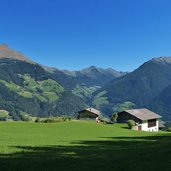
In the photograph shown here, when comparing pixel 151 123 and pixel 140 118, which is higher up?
pixel 140 118

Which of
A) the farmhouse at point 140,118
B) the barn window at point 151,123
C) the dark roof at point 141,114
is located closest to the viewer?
the farmhouse at point 140,118

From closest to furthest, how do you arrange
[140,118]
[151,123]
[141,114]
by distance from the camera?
[140,118], [141,114], [151,123]

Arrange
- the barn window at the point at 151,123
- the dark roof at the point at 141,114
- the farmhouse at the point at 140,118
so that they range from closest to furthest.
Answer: the farmhouse at the point at 140,118, the dark roof at the point at 141,114, the barn window at the point at 151,123

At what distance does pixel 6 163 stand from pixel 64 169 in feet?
11.8

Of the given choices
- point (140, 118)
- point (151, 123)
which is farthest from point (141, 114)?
point (151, 123)

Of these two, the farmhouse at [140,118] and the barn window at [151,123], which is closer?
the farmhouse at [140,118]

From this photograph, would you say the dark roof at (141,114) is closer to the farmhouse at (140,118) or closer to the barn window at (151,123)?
the farmhouse at (140,118)

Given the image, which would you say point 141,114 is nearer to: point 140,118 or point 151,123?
point 140,118

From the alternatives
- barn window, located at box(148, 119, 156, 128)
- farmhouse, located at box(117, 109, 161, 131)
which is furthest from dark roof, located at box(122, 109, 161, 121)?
barn window, located at box(148, 119, 156, 128)

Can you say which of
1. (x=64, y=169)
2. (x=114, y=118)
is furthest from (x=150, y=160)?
(x=114, y=118)

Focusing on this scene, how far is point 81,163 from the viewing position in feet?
76.0

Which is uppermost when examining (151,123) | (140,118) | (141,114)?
(141,114)

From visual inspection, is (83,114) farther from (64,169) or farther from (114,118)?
(64,169)

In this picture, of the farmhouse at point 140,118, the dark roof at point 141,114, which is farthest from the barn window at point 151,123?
the dark roof at point 141,114
